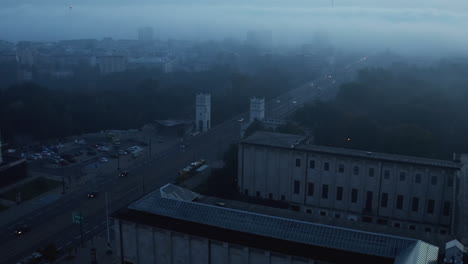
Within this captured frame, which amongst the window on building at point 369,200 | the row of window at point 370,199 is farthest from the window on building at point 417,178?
the window on building at point 369,200

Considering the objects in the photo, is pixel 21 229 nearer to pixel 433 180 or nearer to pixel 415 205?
pixel 415 205

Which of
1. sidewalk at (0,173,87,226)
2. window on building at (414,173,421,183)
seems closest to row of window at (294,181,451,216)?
window on building at (414,173,421,183)

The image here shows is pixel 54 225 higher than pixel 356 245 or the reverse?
the reverse

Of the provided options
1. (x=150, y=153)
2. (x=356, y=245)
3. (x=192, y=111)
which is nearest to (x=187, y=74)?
(x=192, y=111)

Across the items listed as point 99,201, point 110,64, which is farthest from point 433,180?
point 110,64

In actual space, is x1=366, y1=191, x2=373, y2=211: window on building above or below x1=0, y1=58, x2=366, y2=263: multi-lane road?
above

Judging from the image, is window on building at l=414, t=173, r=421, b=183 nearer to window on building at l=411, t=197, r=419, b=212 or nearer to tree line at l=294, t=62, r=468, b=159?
window on building at l=411, t=197, r=419, b=212

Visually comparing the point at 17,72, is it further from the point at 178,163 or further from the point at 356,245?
the point at 356,245
